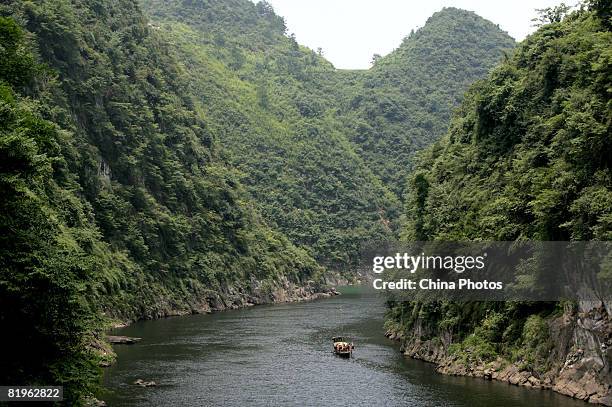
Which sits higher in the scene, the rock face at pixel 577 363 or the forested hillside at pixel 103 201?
the forested hillside at pixel 103 201

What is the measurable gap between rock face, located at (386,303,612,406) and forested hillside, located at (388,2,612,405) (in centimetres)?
7

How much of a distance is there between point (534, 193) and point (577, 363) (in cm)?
1216

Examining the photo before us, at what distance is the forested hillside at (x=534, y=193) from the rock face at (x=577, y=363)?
0.07 m

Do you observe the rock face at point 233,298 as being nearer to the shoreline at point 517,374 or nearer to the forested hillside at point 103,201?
the forested hillside at point 103,201

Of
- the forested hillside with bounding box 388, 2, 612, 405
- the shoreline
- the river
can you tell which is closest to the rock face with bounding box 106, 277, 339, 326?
the river

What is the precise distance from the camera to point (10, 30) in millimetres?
40188

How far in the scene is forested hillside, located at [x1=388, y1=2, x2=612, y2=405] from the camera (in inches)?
1636

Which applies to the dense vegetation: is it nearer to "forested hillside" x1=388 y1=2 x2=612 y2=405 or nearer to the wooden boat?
the wooden boat

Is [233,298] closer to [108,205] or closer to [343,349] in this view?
[108,205]

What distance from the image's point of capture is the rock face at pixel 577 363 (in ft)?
129

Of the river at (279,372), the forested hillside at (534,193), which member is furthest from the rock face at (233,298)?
the forested hillside at (534,193)

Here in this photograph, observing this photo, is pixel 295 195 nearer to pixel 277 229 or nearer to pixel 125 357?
pixel 277 229

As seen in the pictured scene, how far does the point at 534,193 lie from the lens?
4803 cm

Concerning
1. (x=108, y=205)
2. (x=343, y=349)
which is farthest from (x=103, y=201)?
(x=343, y=349)
